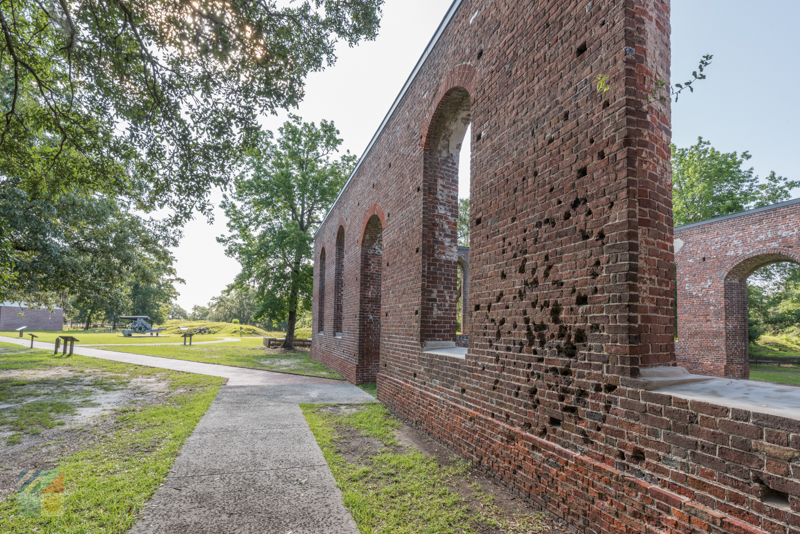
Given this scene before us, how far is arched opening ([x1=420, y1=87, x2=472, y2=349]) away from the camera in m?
5.99

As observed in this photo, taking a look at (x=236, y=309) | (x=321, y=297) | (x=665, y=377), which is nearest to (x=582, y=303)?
(x=665, y=377)

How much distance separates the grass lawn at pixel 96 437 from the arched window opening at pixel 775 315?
24.2 metres

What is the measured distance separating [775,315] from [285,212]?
1132 inches

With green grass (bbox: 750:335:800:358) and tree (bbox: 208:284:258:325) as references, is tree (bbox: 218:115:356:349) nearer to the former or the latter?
green grass (bbox: 750:335:800:358)

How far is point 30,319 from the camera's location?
4353 centimetres

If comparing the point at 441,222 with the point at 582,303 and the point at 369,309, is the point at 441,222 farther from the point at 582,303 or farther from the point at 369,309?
the point at 369,309

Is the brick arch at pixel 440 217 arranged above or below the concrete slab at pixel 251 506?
above

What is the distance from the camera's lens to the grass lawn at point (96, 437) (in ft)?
9.59

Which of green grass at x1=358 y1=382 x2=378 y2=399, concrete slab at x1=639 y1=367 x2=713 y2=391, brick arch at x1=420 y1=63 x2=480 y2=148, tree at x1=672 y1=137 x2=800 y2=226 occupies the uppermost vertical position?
tree at x1=672 y1=137 x2=800 y2=226

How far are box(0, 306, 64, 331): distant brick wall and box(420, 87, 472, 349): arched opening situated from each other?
50.2 m

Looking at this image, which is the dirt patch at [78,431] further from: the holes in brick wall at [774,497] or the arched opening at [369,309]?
the holes in brick wall at [774,497]

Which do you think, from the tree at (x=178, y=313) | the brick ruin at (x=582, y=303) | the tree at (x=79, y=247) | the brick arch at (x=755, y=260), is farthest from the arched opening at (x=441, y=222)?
the tree at (x=178, y=313)

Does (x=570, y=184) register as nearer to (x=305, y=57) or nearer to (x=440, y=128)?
(x=440, y=128)

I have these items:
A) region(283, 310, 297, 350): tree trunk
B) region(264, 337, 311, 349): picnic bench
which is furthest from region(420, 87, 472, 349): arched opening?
region(264, 337, 311, 349): picnic bench
